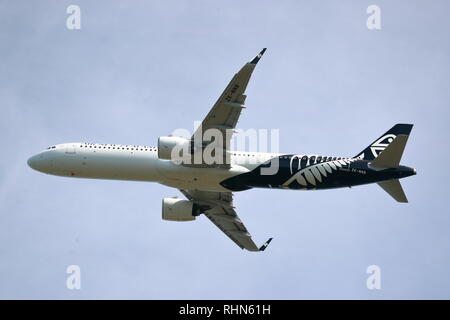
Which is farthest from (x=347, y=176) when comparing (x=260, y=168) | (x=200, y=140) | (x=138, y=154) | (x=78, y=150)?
(x=78, y=150)

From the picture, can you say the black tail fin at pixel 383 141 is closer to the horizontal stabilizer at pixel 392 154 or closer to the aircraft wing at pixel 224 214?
the horizontal stabilizer at pixel 392 154

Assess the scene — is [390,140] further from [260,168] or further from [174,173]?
[174,173]

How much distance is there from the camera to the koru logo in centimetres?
5362

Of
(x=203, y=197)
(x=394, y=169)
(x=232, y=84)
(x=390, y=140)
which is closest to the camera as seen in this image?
(x=232, y=84)

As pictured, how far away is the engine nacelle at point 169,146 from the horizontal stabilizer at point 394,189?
1478cm

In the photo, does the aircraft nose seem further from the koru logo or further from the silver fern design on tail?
the koru logo

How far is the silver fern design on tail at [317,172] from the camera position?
5194 centimetres

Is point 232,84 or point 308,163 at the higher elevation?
point 232,84

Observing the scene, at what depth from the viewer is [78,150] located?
2104 inches

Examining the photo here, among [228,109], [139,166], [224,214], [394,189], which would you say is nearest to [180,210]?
[224,214]

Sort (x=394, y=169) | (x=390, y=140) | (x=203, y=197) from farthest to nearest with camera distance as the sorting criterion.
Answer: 1. (x=203, y=197)
2. (x=390, y=140)
3. (x=394, y=169)

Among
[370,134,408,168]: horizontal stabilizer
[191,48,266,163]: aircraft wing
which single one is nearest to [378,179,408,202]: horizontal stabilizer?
[370,134,408,168]: horizontal stabilizer

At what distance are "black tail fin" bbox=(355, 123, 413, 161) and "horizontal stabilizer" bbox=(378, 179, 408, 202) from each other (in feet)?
7.74

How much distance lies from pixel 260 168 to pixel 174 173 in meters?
6.38
